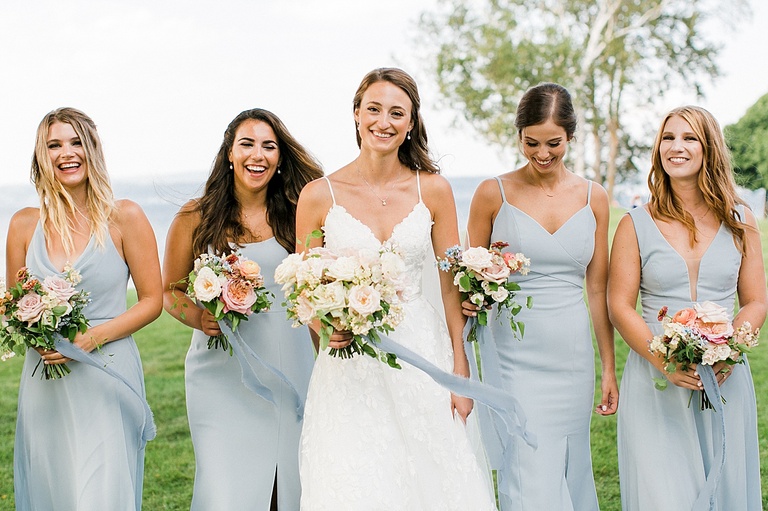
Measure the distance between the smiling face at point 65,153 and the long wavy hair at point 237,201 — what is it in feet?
2.38

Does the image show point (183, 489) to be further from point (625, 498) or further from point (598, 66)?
point (598, 66)

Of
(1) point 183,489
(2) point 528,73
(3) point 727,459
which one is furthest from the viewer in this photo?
(2) point 528,73

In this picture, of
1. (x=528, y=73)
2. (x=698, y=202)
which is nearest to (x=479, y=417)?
(x=698, y=202)

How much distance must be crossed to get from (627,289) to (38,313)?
127 inches

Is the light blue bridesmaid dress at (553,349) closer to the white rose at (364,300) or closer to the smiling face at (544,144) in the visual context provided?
the smiling face at (544,144)

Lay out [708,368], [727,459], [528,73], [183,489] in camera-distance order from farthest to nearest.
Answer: [528,73]
[183,489]
[727,459]
[708,368]

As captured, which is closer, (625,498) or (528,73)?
(625,498)

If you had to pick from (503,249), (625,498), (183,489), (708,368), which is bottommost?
(183,489)

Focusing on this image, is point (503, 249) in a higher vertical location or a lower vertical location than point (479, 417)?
higher

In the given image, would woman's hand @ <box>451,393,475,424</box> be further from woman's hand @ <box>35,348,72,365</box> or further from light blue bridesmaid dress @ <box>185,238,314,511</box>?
woman's hand @ <box>35,348,72,365</box>

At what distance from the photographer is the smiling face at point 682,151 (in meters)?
5.16

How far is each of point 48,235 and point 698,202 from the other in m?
3.76

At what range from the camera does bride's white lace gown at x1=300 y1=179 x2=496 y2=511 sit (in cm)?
443

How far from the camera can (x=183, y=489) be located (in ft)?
27.1
